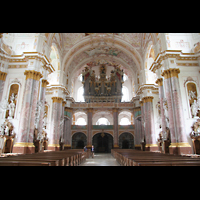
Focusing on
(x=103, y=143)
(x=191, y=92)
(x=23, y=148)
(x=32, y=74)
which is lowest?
(x=23, y=148)

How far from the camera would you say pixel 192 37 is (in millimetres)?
10977

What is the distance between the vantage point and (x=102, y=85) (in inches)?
928

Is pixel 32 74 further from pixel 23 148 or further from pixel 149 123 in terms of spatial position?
pixel 149 123

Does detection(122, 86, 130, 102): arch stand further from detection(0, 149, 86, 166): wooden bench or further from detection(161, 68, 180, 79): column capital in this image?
detection(0, 149, 86, 166): wooden bench

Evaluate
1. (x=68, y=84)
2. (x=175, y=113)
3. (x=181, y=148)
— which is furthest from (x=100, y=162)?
(x=68, y=84)

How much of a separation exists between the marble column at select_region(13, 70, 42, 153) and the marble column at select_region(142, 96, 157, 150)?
9.95 meters

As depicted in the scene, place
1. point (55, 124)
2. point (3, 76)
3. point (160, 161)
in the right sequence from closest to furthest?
point (160, 161)
point (3, 76)
point (55, 124)

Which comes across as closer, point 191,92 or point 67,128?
point 191,92

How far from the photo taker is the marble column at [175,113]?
8.87 meters

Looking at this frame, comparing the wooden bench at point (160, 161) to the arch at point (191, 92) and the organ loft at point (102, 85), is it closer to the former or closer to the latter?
the arch at point (191, 92)

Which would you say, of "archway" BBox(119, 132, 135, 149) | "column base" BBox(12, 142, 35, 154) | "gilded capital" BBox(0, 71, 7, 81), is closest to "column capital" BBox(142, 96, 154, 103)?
"archway" BBox(119, 132, 135, 149)

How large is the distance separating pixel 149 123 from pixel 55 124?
8.79m
